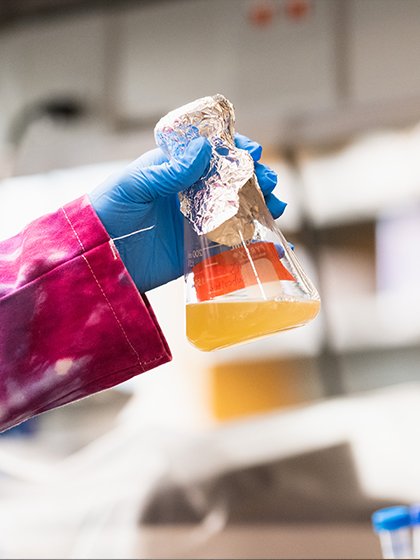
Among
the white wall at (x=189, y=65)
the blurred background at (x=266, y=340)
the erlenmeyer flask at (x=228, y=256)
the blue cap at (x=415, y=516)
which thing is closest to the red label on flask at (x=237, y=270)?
the erlenmeyer flask at (x=228, y=256)

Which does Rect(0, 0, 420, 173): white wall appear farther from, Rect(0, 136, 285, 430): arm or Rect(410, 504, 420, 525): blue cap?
Rect(0, 136, 285, 430): arm

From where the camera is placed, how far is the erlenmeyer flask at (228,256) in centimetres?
73

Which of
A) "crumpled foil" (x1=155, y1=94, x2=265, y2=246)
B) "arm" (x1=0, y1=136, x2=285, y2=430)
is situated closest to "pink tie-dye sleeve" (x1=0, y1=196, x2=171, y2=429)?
"arm" (x1=0, y1=136, x2=285, y2=430)

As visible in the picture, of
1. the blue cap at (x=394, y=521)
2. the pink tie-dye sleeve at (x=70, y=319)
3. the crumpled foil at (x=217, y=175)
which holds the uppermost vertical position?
the crumpled foil at (x=217, y=175)

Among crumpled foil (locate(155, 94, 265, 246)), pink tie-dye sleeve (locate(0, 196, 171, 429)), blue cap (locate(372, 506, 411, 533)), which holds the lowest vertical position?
blue cap (locate(372, 506, 411, 533))

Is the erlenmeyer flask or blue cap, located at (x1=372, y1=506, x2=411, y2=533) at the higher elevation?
the erlenmeyer flask

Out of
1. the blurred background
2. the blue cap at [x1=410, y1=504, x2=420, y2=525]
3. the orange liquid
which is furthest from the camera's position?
the blurred background

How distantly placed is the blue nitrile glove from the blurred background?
→ 0.70 m

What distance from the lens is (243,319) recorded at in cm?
72

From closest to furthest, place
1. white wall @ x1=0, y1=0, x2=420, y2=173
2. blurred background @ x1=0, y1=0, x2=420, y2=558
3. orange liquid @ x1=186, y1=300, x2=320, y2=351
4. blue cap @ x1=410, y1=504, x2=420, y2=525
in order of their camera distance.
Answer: orange liquid @ x1=186, y1=300, x2=320, y2=351 → blue cap @ x1=410, y1=504, x2=420, y2=525 → blurred background @ x1=0, y1=0, x2=420, y2=558 → white wall @ x1=0, y1=0, x2=420, y2=173

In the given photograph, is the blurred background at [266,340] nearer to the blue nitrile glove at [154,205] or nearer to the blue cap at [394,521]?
the blue cap at [394,521]

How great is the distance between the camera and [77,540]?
160 centimetres

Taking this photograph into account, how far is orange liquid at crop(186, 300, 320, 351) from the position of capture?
2.36 ft

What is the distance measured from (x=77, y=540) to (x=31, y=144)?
0.92 metres
